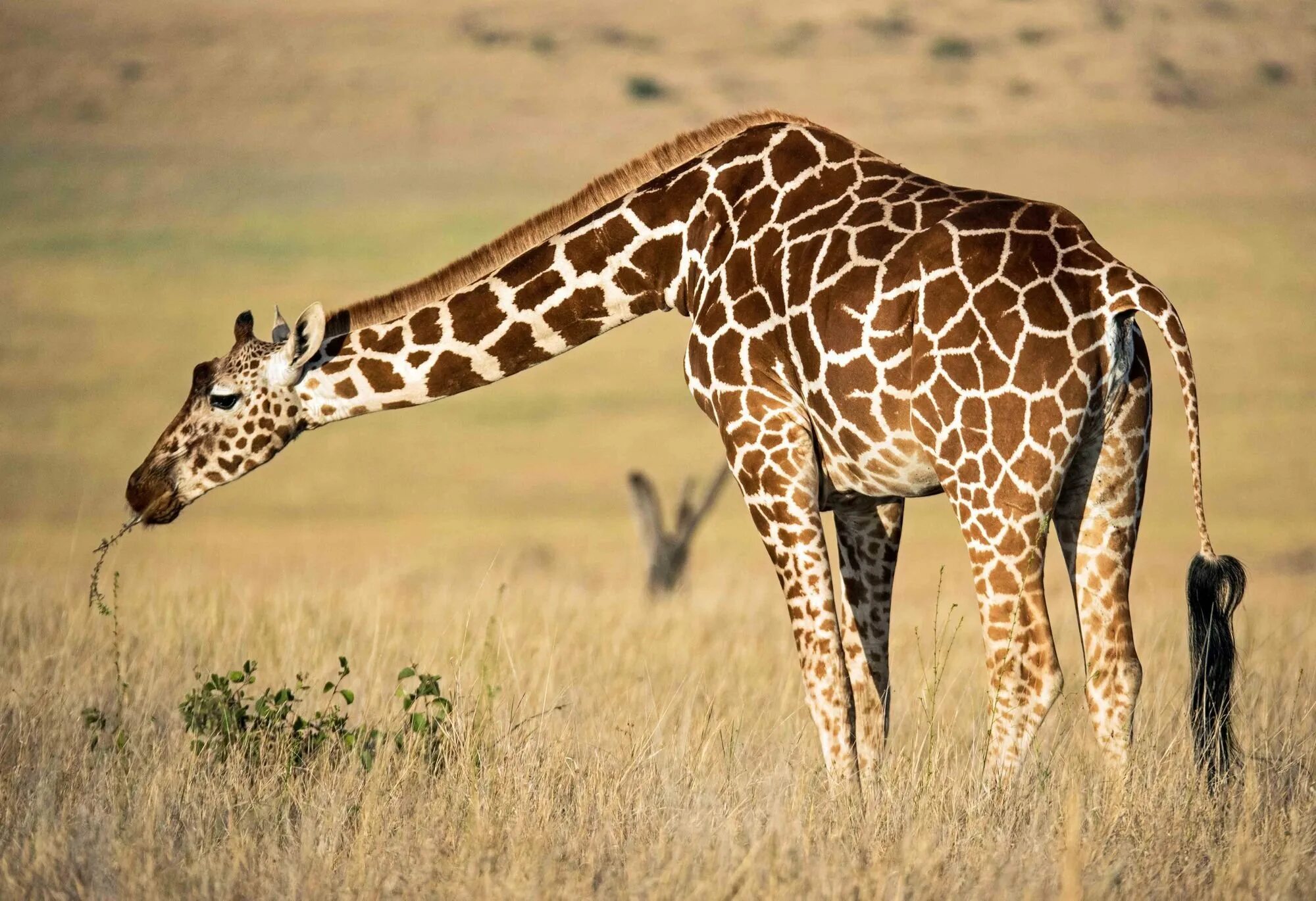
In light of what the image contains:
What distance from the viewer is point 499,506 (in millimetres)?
37938

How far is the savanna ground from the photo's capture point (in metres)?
5.89

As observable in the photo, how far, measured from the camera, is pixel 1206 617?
6.63 meters

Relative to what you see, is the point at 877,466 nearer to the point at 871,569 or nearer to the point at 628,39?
the point at 871,569

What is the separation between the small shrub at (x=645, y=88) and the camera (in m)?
76.4

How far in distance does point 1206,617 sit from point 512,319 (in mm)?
3468

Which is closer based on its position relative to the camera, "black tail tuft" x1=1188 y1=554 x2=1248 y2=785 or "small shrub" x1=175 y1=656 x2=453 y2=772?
"black tail tuft" x1=1188 y1=554 x2=1248 y2=785

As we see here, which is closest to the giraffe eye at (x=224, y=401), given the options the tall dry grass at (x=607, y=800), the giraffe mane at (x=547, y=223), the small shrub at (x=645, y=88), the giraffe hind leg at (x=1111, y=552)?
the giraffe mane at (x=547, y=223)

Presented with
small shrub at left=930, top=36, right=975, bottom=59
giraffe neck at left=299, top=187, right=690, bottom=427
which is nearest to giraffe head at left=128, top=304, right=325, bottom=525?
giraffe neck at left=299, top=187, right=690, bottom=427

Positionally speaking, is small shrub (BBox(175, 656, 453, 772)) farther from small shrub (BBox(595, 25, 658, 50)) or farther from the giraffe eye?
small shrub (BBox(595, 25, 658, 50))

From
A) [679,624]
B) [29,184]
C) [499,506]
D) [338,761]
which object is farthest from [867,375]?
[29,184]

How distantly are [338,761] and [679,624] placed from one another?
5.10 meters

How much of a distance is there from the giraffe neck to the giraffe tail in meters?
2.34

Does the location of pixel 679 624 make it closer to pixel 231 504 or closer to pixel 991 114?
pixel 231 504

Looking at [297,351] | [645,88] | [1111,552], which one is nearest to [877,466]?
[1111,552]
